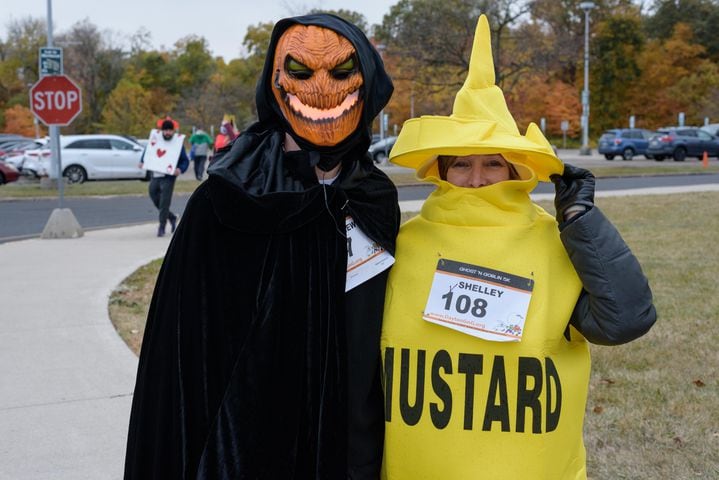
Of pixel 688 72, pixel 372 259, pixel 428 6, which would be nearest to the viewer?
pixel 372 259

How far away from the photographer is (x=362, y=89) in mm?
2385

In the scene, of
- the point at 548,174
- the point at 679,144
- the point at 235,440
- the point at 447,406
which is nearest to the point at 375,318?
the point at 447,406

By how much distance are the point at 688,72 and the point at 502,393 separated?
5508 centimetres

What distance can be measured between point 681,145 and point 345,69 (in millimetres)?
33070

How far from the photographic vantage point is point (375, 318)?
240cm

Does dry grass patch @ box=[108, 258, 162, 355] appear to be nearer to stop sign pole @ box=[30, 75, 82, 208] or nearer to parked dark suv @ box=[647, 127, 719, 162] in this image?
stop sign pole @ box=[30, 75, 82, 208]

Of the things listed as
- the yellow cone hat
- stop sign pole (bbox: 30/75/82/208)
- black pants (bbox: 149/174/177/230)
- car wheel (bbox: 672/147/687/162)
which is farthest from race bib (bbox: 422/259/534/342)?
car wheel (bbox: 672/147/687/162)

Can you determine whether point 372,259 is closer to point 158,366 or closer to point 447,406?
point 447,406

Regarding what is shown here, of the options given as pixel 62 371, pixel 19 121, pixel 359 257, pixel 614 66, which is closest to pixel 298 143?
pixel 359 257

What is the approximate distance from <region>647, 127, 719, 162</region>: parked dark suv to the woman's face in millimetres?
32366

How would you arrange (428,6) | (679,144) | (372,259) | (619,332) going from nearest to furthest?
(619,332), (372,259), (428,6), (679,144)

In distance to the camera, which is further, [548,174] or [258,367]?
[548,174]

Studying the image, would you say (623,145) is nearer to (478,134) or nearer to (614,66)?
(614,66)

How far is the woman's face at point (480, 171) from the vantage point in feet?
7.97
